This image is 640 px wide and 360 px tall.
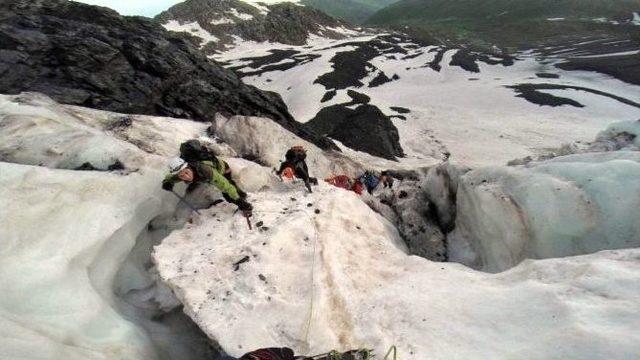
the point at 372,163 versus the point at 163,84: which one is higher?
the point at 163,84

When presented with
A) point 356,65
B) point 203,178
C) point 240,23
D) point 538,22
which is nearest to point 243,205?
point 203,178

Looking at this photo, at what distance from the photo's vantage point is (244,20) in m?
117

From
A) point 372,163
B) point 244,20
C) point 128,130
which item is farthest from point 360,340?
point 244,20

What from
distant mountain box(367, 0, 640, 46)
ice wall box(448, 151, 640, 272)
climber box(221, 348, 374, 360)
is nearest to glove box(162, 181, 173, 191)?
climber box(221, 348, 374, 360)

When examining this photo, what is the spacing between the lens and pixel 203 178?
9.63m

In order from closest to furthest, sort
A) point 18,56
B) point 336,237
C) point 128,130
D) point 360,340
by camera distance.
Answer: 1. point 360,340
2. point 336,237
3. point 128,130
4. point 18,56

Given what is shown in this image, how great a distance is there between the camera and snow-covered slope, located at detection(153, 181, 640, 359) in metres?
6.48

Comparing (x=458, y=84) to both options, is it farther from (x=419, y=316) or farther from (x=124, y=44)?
(x=419, y=316)

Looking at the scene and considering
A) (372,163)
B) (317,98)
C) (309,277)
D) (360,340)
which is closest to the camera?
(360,340)

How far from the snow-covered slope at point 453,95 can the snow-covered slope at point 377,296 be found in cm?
3181

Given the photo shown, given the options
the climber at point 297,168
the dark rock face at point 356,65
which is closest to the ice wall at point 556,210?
the climber at point 297,168

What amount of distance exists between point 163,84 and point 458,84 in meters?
46.2

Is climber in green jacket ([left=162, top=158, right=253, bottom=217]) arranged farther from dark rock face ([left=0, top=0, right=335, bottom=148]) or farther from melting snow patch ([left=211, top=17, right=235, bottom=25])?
melting snow patch ([left=211, top=17, right=235, bottom=25])

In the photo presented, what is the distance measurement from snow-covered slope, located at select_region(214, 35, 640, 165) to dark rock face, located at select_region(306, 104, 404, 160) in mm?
445
